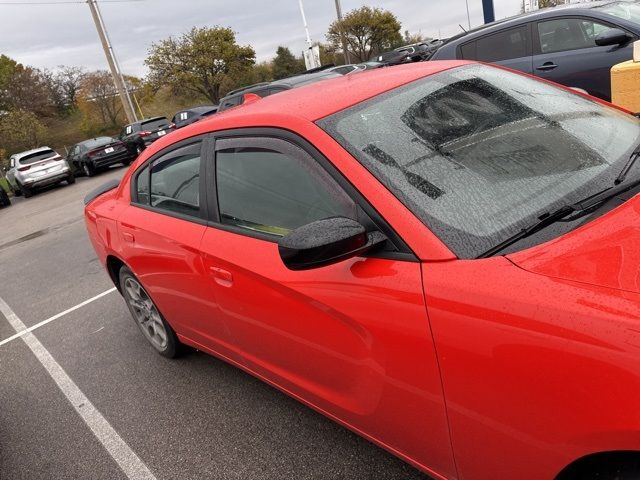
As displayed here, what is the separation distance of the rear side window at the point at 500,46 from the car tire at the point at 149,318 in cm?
569

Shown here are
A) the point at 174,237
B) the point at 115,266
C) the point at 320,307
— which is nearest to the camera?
the point at 320,307

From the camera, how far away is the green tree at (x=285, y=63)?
4819 cm

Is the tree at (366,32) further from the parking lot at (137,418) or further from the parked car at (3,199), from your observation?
the parking lot at (137,418)

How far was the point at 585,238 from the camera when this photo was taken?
4.94ft

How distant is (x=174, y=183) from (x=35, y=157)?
18.2 meters

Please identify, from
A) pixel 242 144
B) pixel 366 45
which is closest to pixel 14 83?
pixel 366 45

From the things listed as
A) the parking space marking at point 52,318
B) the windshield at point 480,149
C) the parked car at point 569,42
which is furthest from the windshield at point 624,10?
the parking space marking at point 52,318

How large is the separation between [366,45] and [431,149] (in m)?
51.3

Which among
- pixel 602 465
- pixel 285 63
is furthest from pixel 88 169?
pixel 285 63

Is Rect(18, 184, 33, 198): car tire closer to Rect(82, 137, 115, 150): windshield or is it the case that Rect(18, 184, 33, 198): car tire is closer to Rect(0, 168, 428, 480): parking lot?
Rect(82, 137, 115, 150): windshield

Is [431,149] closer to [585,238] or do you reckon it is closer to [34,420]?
[585,238]

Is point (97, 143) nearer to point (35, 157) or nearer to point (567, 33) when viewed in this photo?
point (35, 157)

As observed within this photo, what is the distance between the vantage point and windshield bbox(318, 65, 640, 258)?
5.53 ft

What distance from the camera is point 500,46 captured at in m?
7.04
